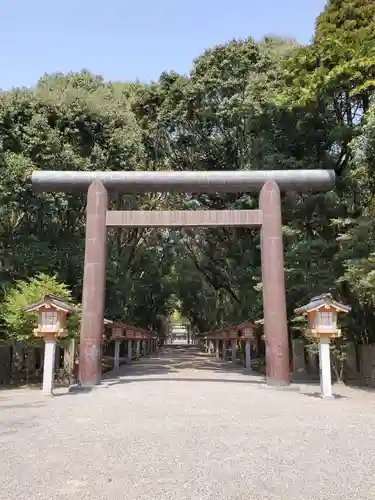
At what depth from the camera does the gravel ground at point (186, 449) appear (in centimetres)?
404

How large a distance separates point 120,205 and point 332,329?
16.3m

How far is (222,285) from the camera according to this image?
1294 inches

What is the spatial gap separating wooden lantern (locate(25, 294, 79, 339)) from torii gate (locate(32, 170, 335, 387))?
1155 mm

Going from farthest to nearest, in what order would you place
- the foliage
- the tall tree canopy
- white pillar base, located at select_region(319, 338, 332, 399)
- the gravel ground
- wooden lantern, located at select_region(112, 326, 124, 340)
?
wooden lantern, located at select_region(112, 326, 124, 340) → the tall tree canopy → the foliage → white pillar base, located at select_region(319, 338, 332, 399) → the gravel ground

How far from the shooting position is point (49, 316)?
1138 cm

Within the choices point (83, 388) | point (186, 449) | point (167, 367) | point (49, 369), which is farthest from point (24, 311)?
point (167, 367)

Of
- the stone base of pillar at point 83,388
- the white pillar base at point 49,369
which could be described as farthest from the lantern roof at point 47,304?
the stone base of pillar at point 83,388

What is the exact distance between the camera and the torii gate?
12.5 meters

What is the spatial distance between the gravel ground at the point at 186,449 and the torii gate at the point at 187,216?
111 inches

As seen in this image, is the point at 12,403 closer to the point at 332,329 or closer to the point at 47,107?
the point at 332,329

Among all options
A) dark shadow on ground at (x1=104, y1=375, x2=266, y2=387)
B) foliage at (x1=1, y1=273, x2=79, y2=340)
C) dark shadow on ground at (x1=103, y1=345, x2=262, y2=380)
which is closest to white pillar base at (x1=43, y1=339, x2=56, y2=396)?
foliage at (x1=1, y1=273, x2=79, y2=340)

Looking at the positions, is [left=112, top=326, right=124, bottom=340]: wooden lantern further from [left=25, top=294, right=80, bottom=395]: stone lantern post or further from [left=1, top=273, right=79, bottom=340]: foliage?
[left=25, top=294, right=80, bottom=395]: stone lantern post

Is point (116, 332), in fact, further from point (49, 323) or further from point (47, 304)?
point (47, 304)

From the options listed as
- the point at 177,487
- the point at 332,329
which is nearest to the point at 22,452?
the point at 177,487
